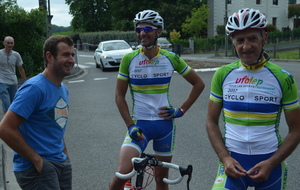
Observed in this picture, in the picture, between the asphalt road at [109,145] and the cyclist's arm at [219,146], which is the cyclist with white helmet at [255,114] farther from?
the asphalt road at [109,145]

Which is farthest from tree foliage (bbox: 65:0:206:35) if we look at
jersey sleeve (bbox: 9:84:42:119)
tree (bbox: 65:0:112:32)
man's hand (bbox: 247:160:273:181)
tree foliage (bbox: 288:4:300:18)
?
man's hand (bbox: 247:160:273:181)

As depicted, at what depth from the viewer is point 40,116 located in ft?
9.31

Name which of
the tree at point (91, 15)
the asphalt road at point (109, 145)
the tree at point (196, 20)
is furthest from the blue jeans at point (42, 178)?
the tree at point (91, 15)

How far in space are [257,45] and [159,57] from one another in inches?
58.4

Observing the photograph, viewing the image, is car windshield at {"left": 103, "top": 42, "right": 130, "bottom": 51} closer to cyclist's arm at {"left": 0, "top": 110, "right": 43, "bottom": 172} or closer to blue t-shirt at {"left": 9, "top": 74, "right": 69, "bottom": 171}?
blue t-shirt at {"left": 9, "top": 74, "right": 69, "bottom": 171}

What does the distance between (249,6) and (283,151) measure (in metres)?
57.2

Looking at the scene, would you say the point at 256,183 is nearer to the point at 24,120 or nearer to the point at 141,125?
the point at 141,125

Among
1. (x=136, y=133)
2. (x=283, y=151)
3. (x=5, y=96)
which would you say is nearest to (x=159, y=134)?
(x=136, y=133)

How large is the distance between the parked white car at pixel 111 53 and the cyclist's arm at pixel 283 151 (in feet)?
61.0

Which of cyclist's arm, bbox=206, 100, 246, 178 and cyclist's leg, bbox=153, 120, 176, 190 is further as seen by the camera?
cyclist's leg, bbox=153, 120, 176, 190

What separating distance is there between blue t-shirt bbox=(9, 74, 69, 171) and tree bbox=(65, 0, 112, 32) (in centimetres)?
6424

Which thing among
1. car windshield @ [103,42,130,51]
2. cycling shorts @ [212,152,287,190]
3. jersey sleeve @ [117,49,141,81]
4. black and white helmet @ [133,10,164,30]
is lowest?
cycling shorts @ [212,152,287,190]

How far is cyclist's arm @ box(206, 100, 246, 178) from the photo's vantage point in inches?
102

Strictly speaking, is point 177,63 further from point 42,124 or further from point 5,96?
point 5,96
